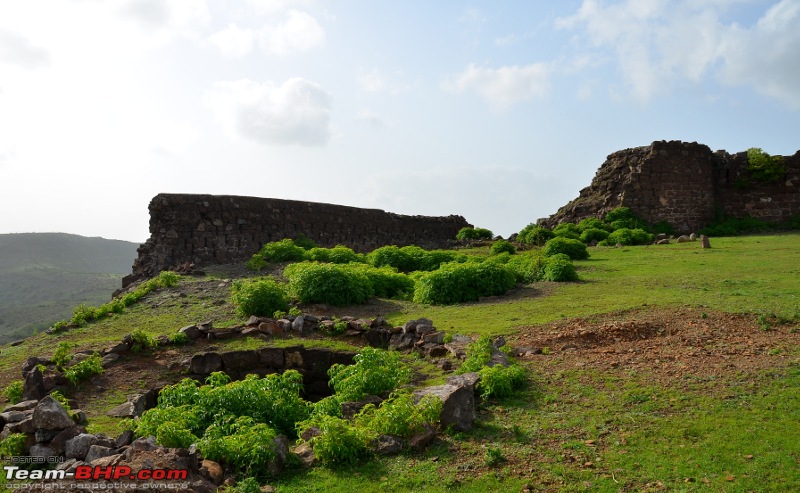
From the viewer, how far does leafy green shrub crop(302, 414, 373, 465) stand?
5426mm

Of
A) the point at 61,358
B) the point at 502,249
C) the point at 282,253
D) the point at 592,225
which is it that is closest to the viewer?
the point at 61,358

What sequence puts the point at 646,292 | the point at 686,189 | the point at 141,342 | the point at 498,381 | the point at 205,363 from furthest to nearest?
1. the point at 686,189
2. the point at 646,292
3. the point at 141,342
4. the point at 205,363
5. the point at 498,381

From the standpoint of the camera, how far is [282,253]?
18.0 metres

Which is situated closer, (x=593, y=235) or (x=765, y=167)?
(x=593, y=235)

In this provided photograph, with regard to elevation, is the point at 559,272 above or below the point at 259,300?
above

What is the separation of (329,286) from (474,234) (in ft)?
51.7

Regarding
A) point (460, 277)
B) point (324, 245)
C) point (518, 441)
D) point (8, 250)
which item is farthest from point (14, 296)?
point (518, 441)

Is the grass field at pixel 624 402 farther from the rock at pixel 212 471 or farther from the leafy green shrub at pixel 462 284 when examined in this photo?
the leafy green shrub at pixel 462 284

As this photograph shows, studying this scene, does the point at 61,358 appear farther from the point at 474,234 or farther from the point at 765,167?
the point at 765,167

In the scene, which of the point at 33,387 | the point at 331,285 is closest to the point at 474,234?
the point at 331,285

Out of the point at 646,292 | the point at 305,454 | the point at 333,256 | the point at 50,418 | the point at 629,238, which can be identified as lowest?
the point at 305,454

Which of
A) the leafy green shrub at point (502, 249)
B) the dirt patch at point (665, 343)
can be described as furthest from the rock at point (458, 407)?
the leafy green shrub at point (502, 249)

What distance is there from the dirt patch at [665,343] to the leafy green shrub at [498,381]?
942 mm

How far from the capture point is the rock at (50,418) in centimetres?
570
